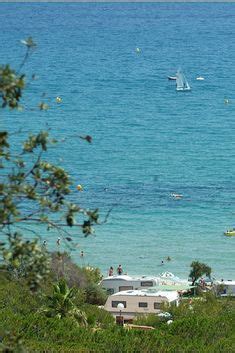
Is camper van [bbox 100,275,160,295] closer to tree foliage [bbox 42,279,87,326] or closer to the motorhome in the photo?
the motorhome

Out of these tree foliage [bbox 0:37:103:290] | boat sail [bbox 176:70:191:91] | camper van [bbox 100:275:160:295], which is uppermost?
boat sail [bbox 176:70:191:91]

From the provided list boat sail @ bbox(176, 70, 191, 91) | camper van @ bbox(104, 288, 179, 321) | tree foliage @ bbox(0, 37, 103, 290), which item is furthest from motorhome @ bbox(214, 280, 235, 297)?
boat sail @ bbox(176, 70, 191, 91)

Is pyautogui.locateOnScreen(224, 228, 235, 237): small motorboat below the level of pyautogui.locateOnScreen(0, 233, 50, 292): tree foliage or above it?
above

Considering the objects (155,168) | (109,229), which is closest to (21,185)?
(109,229)

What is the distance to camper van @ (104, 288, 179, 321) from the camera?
1483 inches

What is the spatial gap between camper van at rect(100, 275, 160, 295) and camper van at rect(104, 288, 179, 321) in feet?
11.7

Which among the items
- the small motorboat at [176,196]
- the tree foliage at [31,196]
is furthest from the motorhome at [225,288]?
the tree foliage at [31,196]

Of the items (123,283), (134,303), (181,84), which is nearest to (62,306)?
(134,303)

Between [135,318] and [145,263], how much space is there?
12.0m

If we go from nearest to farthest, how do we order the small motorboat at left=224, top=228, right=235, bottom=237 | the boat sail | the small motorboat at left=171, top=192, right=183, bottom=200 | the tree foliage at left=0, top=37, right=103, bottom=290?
the tree foliage at left=0, top=37, right=103, bottom=290
the small motorboat at left=224, top=228, right=235, bottom=237
the small motorboat at left=171, top=192, right=183, bottom=200
the boat sail

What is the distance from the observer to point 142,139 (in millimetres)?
83625

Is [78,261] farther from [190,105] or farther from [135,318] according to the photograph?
[190,105]

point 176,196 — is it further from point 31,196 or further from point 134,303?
point 31,196

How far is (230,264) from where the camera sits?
158 ft
